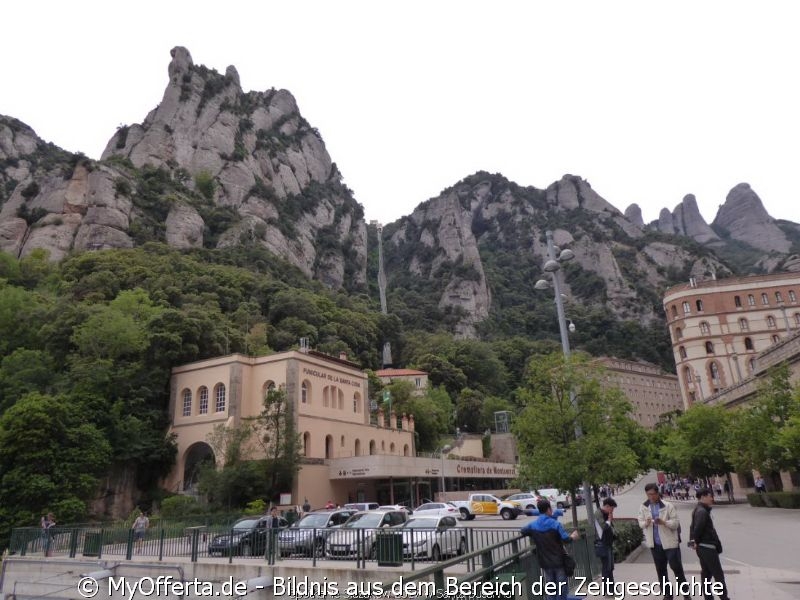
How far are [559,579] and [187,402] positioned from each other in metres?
37.7

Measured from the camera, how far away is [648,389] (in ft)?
363

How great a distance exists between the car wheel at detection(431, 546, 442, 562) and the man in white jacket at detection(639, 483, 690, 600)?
230 inches

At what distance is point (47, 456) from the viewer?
31656 mm

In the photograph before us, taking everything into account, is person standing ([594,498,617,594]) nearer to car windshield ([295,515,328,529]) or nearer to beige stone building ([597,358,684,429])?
car windshield ([295,515,328,529])

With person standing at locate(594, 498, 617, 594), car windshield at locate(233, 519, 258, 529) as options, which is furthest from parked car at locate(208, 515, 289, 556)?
person standing at locate(594, 498, 617, 594)

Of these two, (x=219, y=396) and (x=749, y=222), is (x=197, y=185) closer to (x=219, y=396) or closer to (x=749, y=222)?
(x=219, y=396)

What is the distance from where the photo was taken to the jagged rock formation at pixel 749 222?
17350 cm

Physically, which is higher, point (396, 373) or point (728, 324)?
point (728, 324)

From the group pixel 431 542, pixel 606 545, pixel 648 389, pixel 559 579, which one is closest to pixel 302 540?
pixel 431 542

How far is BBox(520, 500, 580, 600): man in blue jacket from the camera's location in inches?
319

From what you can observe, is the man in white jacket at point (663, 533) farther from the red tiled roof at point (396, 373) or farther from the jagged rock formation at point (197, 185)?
the jagged rock formation at point (197, 185)

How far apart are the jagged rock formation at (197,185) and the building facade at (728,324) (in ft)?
214

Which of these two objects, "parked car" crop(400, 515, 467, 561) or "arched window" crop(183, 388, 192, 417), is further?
"arched window" crop(183, 388, 192, 417)

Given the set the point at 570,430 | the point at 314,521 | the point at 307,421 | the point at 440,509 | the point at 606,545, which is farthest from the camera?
the point at 307,421
